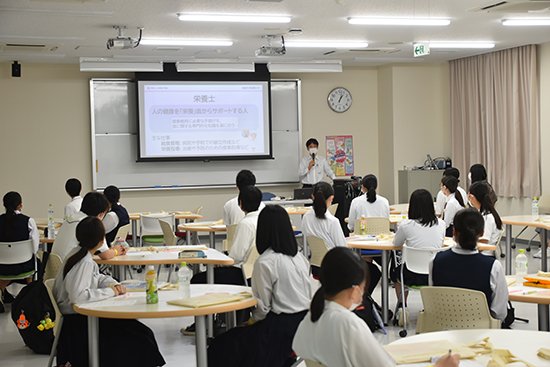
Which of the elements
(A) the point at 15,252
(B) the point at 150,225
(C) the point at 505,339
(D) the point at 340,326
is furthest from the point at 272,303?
(B) the point at 150,225

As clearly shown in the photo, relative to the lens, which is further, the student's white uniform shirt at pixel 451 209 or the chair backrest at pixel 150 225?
the chair backrest at pixel 150 225

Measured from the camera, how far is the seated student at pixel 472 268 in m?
4.51

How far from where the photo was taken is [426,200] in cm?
653

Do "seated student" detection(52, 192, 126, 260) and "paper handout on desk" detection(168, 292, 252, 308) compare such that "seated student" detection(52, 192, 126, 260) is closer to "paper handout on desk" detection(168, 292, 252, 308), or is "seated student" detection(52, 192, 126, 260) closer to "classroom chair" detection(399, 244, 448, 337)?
"paper handout on desk" detection(168, 292, 252, 308)

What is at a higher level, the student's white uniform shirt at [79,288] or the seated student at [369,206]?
the seated student at [369,206]

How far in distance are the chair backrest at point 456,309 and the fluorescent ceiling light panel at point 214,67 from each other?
346 inches

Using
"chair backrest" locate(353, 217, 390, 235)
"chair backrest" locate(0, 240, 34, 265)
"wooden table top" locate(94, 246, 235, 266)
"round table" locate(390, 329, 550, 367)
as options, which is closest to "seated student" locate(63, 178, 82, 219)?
"chair backrest" locate(0, 240, 34, 265)

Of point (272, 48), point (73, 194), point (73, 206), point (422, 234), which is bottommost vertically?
point (422, 234)

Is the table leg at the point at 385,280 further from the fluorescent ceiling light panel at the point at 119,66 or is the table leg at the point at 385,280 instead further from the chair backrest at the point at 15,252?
the fluorescent ceiling light panel at the point at 119,66

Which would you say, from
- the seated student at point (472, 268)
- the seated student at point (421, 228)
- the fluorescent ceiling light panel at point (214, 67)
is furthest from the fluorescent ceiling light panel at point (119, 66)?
the seated student at point (472, 268)

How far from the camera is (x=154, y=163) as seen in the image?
42.6ft

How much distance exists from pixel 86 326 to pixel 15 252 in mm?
3199

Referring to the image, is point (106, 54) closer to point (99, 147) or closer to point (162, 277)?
point (99, 147)

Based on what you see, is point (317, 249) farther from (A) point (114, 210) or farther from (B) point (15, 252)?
(B) point (15, 252)
